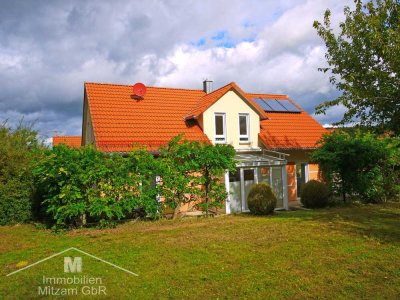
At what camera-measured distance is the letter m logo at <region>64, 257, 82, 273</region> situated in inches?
305

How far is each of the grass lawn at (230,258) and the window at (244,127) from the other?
8414 millimetres

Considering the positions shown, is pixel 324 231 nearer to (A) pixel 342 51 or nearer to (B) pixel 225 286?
(B) pixel 225 286

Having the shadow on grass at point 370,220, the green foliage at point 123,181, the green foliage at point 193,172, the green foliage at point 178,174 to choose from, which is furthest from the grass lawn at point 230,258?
the green foliage at point 193,172

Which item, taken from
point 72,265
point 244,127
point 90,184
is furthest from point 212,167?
point 72,265

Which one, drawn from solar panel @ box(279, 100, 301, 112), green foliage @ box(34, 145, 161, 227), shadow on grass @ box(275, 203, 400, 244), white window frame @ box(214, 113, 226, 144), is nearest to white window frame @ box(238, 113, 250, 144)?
white window frame @ box(214, 113, 226, 144)

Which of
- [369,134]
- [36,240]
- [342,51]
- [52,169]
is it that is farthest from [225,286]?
[369,134]

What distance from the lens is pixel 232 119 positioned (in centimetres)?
2072

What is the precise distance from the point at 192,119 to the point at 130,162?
8012 mm

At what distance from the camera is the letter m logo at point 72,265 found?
773 centimetres

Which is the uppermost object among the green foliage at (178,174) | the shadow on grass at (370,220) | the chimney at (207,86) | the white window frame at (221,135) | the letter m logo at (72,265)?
the chimney at (207,86)

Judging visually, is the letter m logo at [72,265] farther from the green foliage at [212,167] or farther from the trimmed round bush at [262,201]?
the trimmed round bush at [262,201]

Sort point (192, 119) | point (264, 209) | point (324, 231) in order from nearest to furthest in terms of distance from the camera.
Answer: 1. point (324, 231)
2. point (264, 209)
3. point (192, 119)

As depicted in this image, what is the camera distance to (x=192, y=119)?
69.0ft

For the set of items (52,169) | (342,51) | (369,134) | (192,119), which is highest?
(342,51)
